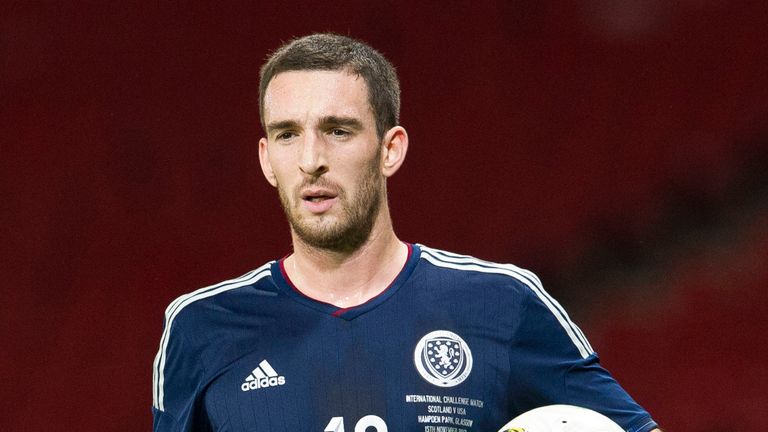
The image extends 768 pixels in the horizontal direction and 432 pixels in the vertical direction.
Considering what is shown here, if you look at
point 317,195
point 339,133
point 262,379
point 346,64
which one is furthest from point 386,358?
point 346,64

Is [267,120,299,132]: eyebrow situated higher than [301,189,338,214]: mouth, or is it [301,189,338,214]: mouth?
[267,120,299,132]: eyebrow

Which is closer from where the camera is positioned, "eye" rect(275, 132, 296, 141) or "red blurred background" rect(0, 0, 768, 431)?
"eye" rect(275, 132, 296, 141)

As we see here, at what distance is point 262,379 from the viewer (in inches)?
100

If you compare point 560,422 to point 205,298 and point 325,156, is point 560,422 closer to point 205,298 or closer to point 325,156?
point 325,156

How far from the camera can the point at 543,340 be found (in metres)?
2.60

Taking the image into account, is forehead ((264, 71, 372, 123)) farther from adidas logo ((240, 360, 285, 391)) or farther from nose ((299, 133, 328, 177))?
adidas logo ((240, 360, 285, 391))

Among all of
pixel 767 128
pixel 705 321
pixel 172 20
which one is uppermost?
pixel 172 20

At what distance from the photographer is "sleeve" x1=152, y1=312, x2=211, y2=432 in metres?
2.60

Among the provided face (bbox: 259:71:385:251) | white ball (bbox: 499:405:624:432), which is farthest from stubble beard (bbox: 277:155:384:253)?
white ball (bbox: 499:405:624:432)

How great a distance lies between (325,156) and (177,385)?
577 mm

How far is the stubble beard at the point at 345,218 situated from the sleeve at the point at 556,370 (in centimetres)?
36

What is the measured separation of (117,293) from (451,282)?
2389 millimetres

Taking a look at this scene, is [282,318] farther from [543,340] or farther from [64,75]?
[64,75]

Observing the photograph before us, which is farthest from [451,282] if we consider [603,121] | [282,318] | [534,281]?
[603,121]
